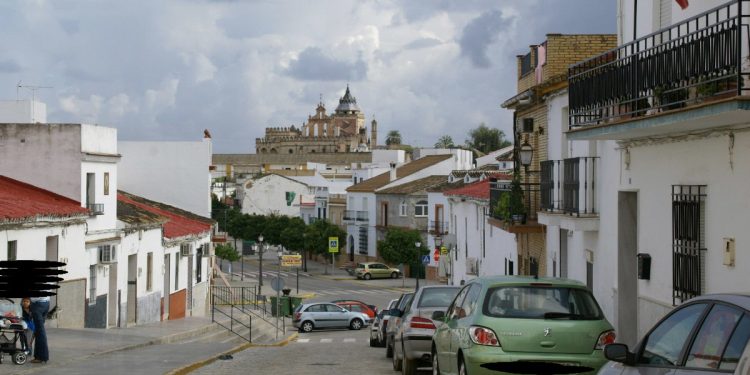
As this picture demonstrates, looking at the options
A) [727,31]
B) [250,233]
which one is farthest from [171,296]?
[250,233]

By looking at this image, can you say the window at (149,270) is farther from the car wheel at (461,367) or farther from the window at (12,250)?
the car wheel at (461,367)

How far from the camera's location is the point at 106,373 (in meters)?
16.9

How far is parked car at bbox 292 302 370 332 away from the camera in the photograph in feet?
143

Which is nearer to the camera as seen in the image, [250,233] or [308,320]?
[308,320]

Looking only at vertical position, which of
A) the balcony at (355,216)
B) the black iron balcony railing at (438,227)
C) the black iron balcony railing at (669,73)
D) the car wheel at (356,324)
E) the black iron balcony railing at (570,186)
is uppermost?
the black iron balcony railing at (669,73)

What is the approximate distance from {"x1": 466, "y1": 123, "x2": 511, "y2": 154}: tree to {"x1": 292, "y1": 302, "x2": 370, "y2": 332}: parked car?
116 meters

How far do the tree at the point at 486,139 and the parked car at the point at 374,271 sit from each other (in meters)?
78.1

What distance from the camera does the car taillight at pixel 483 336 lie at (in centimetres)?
1256

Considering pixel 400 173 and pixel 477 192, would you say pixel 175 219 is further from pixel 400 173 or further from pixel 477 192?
pixel 400 173

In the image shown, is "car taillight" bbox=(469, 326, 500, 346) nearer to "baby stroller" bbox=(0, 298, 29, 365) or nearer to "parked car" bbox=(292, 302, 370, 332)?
"baby stroller" bbox=(0, 298, 29, 365)

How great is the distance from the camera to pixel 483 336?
1263cm

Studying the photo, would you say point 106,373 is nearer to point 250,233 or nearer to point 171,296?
point 171,296

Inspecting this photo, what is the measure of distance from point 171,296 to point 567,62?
64.9 ft

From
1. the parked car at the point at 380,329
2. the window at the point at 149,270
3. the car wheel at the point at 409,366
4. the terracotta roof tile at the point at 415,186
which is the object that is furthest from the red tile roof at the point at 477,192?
the terracotta roof tile at the point at 415,186
